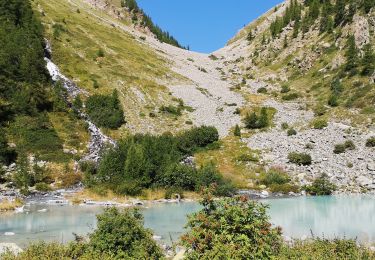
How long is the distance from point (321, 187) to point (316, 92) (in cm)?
4309

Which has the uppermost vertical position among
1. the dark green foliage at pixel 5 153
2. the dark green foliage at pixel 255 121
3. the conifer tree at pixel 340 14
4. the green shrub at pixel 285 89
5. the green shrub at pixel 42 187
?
the conifer tree at pixel 340 14

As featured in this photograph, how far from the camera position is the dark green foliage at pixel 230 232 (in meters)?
11.2

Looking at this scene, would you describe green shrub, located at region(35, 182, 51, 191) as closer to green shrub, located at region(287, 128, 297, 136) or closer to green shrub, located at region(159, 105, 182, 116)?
green shrub, located at region(287, 128, 297, 136)

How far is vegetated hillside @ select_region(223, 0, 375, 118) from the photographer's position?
A: 76000 mm

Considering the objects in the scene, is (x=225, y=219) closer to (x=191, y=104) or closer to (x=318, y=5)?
(x=191, y=104)

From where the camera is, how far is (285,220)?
29.2 m

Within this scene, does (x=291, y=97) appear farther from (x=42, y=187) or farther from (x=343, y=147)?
(x=42, y=187)

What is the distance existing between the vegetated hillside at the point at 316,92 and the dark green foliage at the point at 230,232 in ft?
120

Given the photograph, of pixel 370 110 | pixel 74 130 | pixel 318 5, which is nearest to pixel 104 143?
pixel 74 130

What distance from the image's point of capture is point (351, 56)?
83688mm

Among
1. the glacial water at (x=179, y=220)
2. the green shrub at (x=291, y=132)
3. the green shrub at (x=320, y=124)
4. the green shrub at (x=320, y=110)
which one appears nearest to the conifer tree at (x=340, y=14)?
the green shrub at (x=320, y=110)

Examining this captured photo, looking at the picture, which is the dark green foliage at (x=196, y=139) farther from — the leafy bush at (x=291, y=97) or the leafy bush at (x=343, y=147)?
the leafy bush at (x=291, y=97)

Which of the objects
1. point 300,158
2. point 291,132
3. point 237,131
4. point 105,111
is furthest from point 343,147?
point 105,111

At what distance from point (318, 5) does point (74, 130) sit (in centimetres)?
9549
